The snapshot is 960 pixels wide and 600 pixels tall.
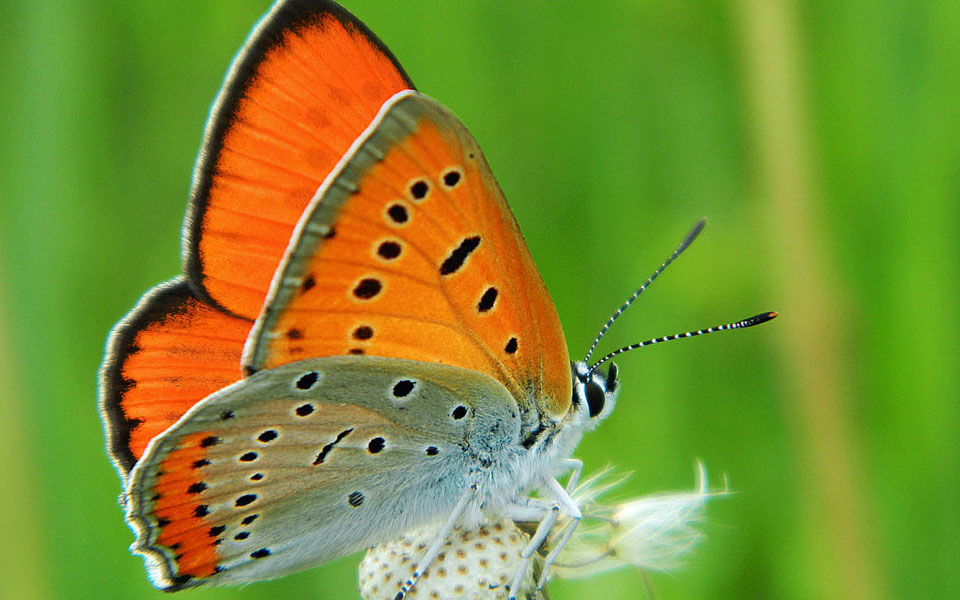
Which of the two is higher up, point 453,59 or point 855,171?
point 453,59

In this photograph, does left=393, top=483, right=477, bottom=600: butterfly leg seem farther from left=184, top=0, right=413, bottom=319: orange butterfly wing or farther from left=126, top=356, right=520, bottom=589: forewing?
left=184, top=0, right=413, bottom=319: orange butterfly wing

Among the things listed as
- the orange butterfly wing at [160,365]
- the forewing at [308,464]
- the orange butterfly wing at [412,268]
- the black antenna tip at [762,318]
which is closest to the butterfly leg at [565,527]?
the forewing at [308,464]

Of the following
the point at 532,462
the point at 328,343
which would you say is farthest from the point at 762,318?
the point at 328,343

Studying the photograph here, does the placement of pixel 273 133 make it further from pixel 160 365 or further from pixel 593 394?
pixel 593 394

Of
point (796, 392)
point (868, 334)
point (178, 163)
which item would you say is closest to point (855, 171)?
point (868, 334)

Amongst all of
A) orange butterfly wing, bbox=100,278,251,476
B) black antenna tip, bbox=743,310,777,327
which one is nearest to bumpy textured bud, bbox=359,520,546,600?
orange butterfly wing, bbox=100,278,251,476

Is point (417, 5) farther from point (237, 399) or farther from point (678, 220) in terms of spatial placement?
point (237, 399)
